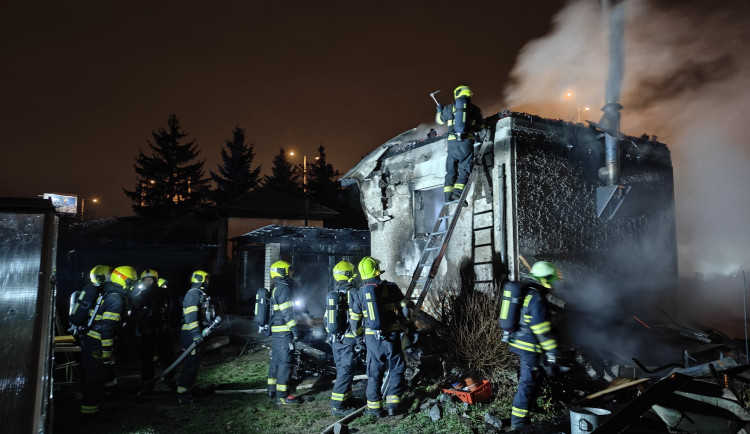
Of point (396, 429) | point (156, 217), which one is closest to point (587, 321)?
point (396, 429)

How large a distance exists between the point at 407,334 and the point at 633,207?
245 inches

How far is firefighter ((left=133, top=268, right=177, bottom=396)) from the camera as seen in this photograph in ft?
26.7

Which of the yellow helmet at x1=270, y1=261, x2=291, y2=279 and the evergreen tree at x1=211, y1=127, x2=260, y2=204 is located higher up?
the evergreen tree at x1=211, y1=127, x2=260, y2=204

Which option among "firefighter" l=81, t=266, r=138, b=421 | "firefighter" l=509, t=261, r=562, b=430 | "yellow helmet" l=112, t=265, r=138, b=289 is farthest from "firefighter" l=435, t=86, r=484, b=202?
"firefighter" l=81, t=266, r=138, b=421

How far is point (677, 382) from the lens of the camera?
200 inches

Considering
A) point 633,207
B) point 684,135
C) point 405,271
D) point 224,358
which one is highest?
point 684,135

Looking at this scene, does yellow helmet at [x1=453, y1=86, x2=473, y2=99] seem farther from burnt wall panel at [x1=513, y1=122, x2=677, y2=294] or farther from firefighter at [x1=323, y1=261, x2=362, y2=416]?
firefighter at [x1=323, y1=261, x2=362, y2=416]

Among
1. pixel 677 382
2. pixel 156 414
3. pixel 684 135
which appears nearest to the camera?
pixel 677 382

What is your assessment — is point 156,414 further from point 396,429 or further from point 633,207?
point 633,207

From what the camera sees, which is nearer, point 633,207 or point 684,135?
point 633,207

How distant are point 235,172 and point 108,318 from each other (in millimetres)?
42204

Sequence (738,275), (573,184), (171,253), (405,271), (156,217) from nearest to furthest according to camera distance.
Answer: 1. (573,184)
2. (405,271)
3. (738,275)
4. (171,253)
5. (156,217)

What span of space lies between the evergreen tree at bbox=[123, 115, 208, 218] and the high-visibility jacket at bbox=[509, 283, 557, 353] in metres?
37.2

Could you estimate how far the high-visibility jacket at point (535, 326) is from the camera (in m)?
5.50
